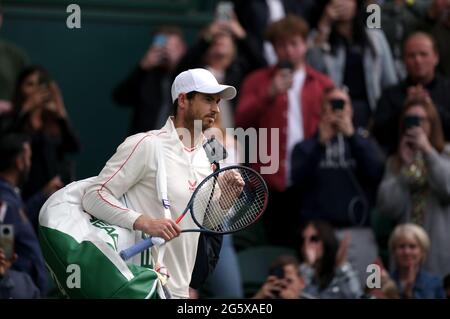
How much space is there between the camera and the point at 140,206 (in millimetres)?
6977

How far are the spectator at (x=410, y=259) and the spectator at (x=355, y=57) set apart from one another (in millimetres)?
1516

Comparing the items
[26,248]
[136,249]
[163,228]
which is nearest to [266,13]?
[26,248]

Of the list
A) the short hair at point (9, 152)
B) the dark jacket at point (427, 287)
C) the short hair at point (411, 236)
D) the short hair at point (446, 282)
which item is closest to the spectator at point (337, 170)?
the short hair at point (411, 236)

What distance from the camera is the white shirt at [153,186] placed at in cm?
682

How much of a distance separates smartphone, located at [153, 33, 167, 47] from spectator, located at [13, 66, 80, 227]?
104 cm

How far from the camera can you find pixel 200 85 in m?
6.81

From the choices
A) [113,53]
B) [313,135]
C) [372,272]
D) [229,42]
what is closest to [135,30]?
[113,53]

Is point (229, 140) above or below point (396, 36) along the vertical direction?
below

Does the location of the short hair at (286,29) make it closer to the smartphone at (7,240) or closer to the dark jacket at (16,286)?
the smartphone at (7,240)

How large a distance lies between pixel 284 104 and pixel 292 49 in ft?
A: 1.41

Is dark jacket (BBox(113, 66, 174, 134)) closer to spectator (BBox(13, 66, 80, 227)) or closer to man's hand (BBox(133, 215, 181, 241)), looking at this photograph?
spectator (BBox(13, 66, 80, 227))

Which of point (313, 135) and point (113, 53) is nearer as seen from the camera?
point (313, 135)

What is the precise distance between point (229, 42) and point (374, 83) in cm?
106
